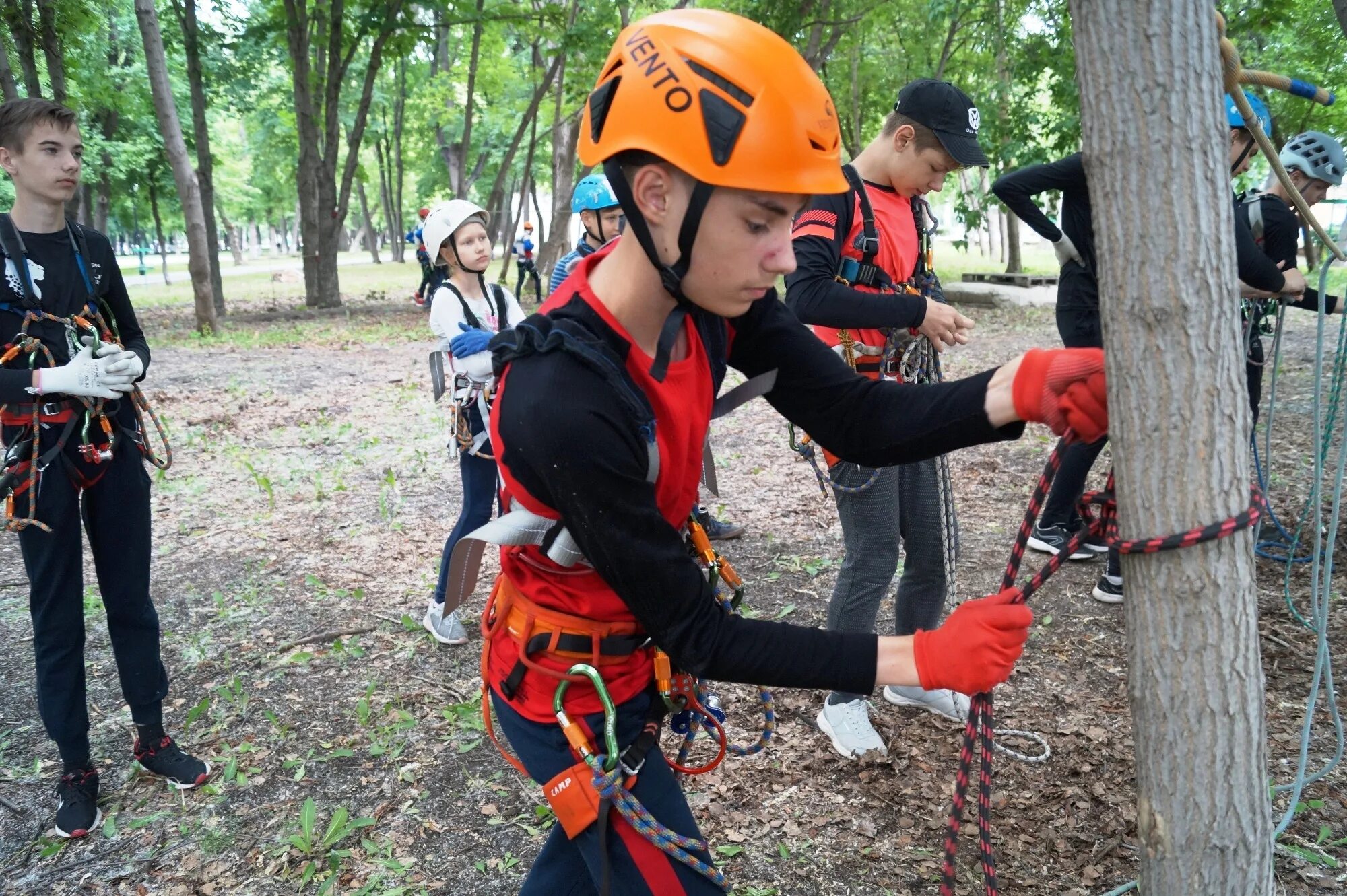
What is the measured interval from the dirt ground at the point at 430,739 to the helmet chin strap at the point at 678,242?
193 cm

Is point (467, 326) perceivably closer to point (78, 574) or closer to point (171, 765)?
point (78, 574)

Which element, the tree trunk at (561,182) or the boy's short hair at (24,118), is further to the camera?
the tree trunk at (561,182)

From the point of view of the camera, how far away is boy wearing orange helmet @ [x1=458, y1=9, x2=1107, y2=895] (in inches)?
61.6

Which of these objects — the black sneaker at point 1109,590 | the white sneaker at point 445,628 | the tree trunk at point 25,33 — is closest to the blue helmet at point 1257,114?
the black sneaker at point 1109,590

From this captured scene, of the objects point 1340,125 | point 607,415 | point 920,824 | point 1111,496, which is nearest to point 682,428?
point 607,415

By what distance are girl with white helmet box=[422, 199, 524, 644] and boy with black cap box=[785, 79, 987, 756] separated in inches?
67.6

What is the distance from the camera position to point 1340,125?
1153 centimetres

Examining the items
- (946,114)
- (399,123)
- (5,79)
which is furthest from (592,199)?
(399,123)

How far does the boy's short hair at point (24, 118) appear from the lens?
3.04 m

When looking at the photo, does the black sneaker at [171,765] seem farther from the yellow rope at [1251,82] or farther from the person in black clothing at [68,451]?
the yellow rope at [1251,82]

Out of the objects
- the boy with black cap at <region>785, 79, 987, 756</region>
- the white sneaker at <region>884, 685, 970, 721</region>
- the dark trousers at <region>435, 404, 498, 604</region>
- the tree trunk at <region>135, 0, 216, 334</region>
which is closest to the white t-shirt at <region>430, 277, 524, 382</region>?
the dark trousers at <region>435, 404, 498, 604</region>

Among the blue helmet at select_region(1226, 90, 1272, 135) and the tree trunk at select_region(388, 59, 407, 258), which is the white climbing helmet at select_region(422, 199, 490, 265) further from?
the tree trunk at select_region(388, 59, 407, 258)

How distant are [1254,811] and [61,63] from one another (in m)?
14.7

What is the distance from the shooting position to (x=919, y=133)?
3.11 metres
